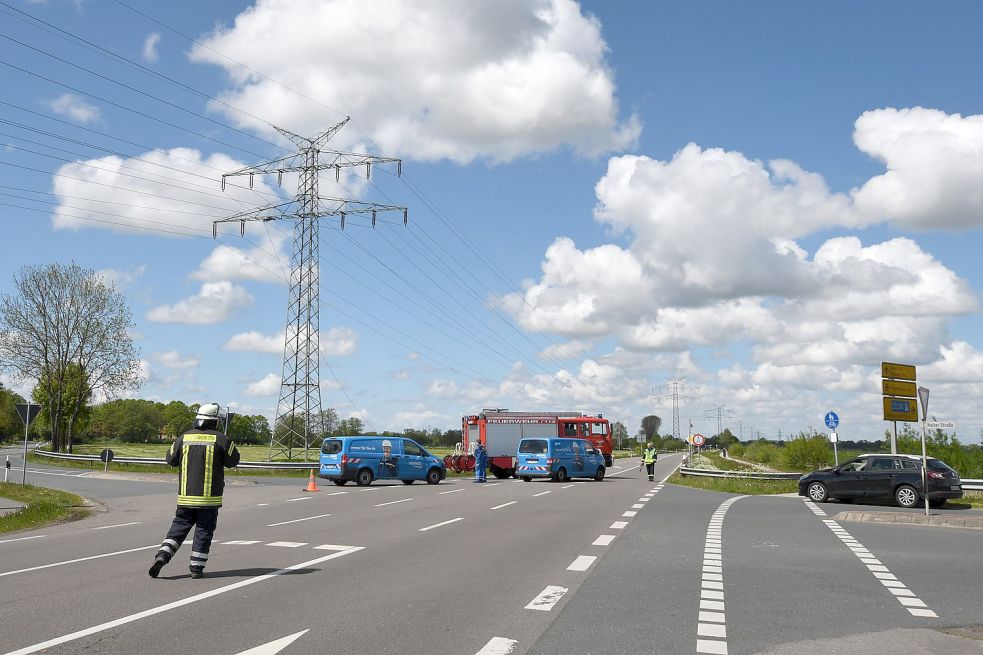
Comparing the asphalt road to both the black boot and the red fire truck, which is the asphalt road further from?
the red fire truck

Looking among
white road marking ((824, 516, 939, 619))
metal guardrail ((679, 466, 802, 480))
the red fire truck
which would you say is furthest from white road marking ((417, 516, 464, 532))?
the red fire truck

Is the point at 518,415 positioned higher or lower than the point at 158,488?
higher

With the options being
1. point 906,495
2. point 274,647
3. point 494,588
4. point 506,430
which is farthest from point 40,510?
point 506,430

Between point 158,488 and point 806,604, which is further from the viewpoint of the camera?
point 158,488

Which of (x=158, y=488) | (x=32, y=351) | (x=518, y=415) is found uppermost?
(x=32, y=351)

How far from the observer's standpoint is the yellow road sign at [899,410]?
86.5 feet

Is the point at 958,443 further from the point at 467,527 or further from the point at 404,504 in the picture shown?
the point at 467,527


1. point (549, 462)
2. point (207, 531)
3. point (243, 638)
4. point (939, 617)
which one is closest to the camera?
point (243, 638)

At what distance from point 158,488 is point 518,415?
21647mm

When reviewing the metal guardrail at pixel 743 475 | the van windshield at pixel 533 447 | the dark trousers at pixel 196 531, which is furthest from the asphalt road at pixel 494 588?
the van windshield at pixel 533 447

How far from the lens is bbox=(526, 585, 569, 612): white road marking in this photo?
775 centimetres

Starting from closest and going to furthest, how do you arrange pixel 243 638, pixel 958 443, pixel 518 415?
pixel 243 638 < pixel 958 443 < pixel 518 415

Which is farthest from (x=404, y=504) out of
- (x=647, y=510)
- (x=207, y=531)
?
(x=207, y=531)

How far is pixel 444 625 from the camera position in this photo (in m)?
6.92
